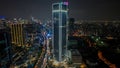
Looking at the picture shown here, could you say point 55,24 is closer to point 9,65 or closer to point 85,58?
point 85,58

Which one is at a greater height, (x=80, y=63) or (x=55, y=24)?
(x=55, y=24)

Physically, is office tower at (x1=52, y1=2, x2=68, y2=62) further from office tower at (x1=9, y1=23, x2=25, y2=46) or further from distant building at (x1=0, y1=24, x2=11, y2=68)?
distant building at (x1=0, y1=24, x2=11, y2=68)

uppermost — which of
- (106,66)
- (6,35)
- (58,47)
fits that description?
(6,35)

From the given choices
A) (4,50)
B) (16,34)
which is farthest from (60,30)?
(4,50)

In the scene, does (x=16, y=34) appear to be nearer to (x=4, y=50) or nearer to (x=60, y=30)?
(x=60, y=30)

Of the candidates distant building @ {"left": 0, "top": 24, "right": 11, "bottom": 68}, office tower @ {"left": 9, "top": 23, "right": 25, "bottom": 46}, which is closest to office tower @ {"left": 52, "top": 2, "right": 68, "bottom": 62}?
office tower @ {"left": 9, "top": 23, "right": 25, "bottom": 46}

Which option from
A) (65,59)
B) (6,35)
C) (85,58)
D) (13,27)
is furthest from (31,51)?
(6,35)

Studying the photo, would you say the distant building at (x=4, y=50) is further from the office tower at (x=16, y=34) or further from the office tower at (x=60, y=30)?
the office tower at (x=16, y=34)

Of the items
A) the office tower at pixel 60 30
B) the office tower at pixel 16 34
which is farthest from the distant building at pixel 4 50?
the office tower at pixel 16 34
